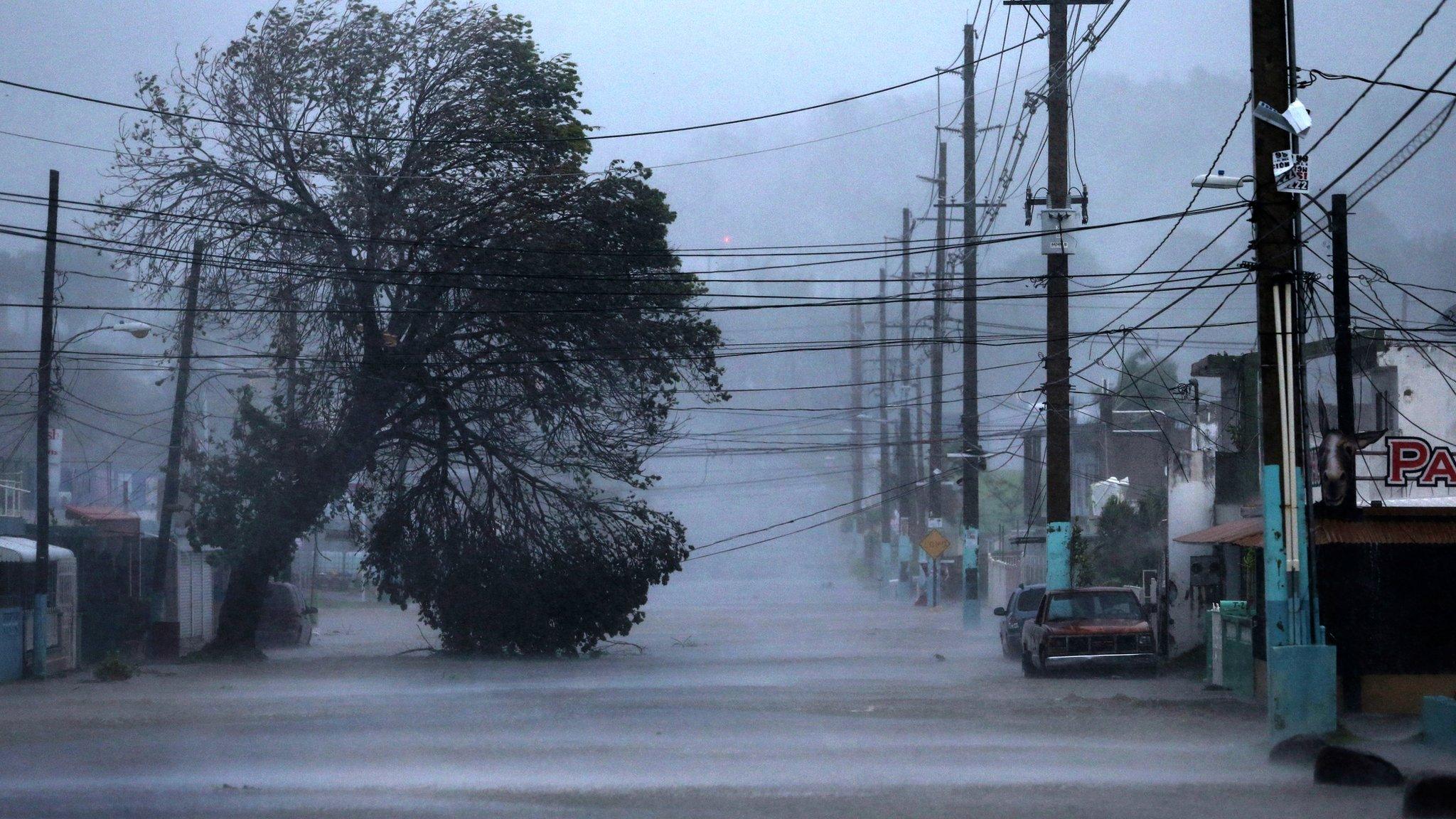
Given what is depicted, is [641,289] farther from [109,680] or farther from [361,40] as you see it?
[109,680]

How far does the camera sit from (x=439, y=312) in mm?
29938

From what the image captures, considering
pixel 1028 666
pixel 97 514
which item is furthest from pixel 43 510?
pixel 1028 666

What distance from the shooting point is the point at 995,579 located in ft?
195

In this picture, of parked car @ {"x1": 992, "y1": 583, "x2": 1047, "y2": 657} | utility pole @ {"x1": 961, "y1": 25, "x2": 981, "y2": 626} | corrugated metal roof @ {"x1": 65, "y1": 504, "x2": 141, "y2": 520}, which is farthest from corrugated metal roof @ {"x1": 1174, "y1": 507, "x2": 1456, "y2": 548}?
corrugated metal roof @ {"x1": 65, "y1": 504, "x2": 141, "y2": 520}

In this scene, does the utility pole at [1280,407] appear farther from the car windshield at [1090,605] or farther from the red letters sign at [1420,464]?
the car windshield at [1090,605]

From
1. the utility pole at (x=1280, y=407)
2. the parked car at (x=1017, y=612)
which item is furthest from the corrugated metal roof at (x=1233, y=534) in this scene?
the parked car at (x=1017, y=612)

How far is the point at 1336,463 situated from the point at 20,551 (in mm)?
23465

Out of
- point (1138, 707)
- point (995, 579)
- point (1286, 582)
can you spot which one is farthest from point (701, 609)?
point (1286, 582)

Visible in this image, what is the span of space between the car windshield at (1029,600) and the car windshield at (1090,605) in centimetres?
518

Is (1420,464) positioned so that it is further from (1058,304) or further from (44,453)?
(44,453)

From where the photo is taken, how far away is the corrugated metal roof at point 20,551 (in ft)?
87.6

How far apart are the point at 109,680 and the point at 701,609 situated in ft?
123

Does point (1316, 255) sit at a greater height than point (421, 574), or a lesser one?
greater

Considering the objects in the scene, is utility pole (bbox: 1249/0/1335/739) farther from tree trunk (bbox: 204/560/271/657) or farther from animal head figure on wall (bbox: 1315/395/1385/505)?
tree trunk (bbox: 204/560/271/657)
